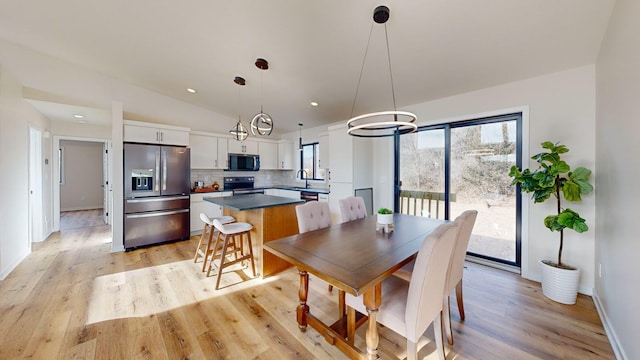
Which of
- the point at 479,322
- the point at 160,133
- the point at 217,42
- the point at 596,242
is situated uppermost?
the point at 217,42

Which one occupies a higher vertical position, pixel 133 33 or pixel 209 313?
pixel 133 33

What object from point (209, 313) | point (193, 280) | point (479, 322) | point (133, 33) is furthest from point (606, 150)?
point (133, 33)

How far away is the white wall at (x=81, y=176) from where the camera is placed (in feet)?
23.2

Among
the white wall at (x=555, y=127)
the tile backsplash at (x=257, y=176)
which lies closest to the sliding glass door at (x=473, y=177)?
the white wall at (x=555, y=127)

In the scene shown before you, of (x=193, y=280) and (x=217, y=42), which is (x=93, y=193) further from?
(x=217, y=42)

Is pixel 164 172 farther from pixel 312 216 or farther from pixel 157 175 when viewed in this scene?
pixel 312 216

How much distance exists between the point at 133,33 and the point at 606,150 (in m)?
5.12

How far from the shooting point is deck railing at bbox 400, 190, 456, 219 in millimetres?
3713

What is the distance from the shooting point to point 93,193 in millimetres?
7465

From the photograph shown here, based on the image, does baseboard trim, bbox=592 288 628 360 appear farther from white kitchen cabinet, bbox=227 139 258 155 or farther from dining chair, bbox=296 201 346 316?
white kitchen cabinet, bbox=227 139 258 155

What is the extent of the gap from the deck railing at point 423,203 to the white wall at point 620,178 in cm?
165

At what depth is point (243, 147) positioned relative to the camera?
561cm

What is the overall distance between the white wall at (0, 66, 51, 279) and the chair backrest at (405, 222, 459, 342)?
4596mm

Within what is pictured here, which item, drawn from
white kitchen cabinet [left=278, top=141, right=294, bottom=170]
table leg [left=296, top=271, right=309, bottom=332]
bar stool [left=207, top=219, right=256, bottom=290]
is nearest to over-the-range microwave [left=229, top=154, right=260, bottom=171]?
white kitchen cabinet [left=278, top=141, right=294, bottom=170]
